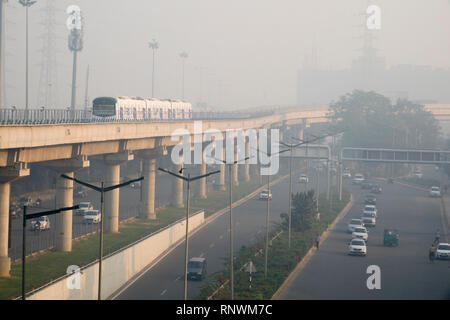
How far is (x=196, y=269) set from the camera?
182ft

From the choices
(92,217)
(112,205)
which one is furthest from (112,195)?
(92,217)

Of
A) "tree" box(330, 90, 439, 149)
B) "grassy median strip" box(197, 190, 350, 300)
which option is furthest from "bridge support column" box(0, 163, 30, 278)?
"tree" box(330, 90, 439, 149)

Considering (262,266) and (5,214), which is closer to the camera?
(5,214)

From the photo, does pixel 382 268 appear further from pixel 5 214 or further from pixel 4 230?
pixel 5 214

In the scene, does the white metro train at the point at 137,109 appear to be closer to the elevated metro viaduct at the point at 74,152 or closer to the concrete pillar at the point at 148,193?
the elevated metro viaduct at the point at 74,152

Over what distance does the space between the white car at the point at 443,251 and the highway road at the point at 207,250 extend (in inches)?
686

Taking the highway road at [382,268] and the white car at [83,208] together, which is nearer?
the highway road at [382,268]

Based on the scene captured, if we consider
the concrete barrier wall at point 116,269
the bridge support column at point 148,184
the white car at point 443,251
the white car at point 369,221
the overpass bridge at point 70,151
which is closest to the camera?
the concrete barrier wall at point 116,269

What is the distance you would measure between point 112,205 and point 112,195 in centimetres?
97

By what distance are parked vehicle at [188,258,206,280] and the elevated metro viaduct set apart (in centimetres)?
1058

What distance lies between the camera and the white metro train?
247 feet

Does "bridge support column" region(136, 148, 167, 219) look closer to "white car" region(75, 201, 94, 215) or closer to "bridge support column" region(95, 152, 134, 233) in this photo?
"white car" region(75, 201, 94, 215)

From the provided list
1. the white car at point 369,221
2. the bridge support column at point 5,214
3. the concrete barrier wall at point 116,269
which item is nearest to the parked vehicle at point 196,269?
the concrete barrier wall at point 116,269

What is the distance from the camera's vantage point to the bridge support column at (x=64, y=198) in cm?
5888
